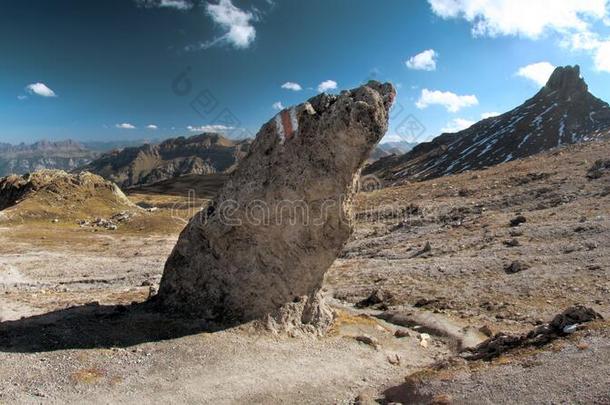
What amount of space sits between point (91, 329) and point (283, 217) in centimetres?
883

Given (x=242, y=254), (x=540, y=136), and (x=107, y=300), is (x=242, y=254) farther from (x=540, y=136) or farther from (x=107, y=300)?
(x=540, y=136)

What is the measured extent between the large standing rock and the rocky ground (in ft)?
5.53

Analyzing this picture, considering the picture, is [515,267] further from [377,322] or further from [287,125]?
[287,125]

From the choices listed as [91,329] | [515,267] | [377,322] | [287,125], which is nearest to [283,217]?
[287,125]

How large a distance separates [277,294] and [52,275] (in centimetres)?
2596

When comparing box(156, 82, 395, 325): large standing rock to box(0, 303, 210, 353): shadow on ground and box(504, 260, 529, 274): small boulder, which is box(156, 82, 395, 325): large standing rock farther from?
box(504, 260, 529, 274): small boulder

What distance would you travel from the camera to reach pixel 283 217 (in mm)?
20938

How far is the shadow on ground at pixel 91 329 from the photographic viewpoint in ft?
58.0

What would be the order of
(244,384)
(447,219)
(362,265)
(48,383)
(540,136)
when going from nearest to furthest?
(48,383) → (244,384) → (362,265) → (447,219) → (540,136)

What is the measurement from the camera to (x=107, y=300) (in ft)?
85.9

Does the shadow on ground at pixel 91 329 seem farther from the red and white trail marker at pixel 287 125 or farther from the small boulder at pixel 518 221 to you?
the small boulder at pixel 518 221

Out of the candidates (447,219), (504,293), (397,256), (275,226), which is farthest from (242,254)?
(447,219)

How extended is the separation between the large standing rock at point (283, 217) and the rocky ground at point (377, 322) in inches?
66.4

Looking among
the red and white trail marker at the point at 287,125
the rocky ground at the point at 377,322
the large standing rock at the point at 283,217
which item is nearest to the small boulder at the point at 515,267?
the rocky ground at the point at 377,322
